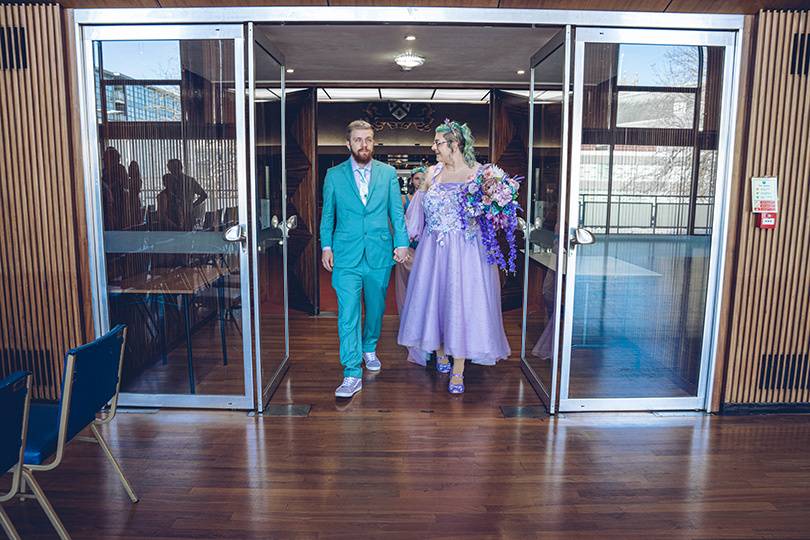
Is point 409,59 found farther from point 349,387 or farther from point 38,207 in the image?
point 38,207

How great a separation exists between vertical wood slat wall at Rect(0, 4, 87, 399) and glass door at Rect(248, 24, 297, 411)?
1116 millimetres

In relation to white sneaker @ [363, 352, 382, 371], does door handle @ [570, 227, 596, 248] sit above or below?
above

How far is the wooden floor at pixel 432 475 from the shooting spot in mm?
2705

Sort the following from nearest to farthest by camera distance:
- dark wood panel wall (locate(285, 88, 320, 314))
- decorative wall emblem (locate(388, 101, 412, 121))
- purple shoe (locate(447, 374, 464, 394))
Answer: purple shoe (locate(447, 374, 464, 394)) < dark wood panel wall (locate(285, 88, 320, 314)) < decorative wall emblem (locate(388, 101, 412, 121))

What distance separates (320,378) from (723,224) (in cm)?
300

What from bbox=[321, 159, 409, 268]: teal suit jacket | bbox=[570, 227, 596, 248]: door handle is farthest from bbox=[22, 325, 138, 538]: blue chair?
bbox=[570, 227, 596, 248]: door handle

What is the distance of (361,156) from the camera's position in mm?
4211

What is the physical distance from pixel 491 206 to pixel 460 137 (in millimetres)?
540

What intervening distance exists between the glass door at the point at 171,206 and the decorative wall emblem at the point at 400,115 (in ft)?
21.0

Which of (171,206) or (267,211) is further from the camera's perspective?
(267,211)

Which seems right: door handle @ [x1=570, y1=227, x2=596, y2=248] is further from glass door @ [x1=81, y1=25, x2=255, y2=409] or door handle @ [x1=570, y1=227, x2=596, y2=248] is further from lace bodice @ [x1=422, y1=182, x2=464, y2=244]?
glass door @ [x1=81, y1=25, x2=255, y2=409]

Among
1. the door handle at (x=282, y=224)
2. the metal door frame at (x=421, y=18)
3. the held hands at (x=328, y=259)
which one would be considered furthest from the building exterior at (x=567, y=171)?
the held hands at (x=328, y=259)

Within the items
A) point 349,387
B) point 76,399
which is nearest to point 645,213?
point 349,387

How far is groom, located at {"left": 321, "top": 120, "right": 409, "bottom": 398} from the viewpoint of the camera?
13.9 ft
